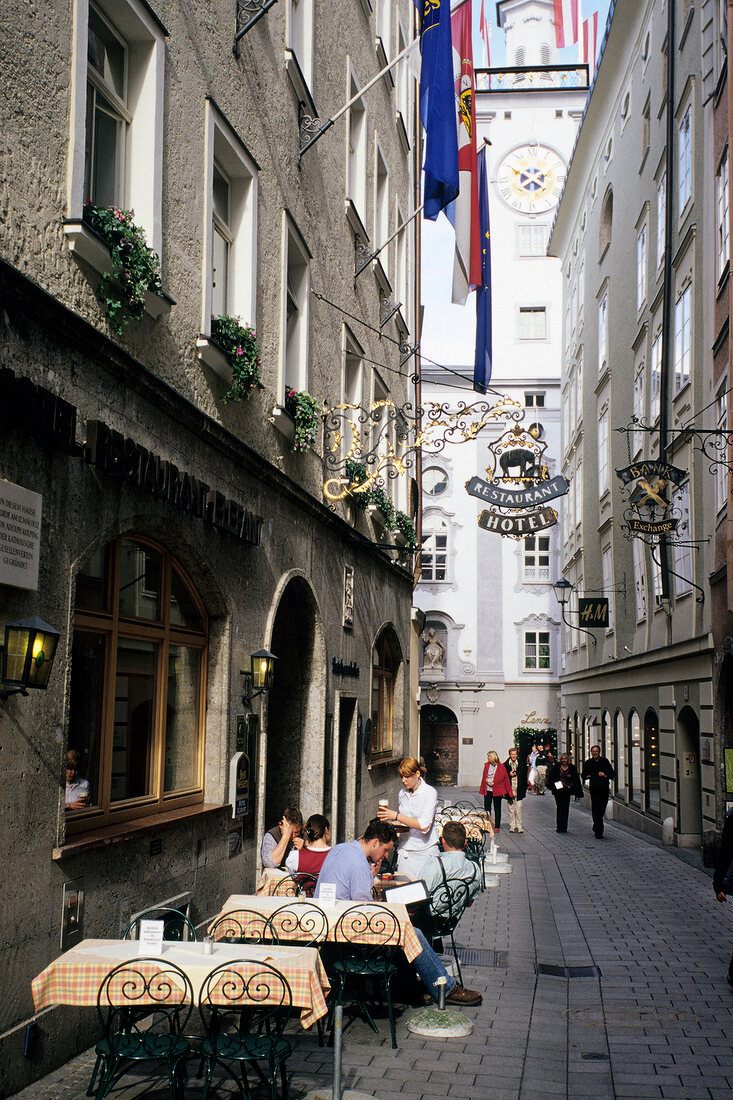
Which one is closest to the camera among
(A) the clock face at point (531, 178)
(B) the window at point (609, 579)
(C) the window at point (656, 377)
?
(C) the window at point (656, 377)

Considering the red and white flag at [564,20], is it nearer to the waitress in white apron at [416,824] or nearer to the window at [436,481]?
the window at [436,481]

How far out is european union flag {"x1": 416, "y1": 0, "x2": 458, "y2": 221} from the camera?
1409cm

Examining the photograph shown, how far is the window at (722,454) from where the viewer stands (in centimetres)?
1698

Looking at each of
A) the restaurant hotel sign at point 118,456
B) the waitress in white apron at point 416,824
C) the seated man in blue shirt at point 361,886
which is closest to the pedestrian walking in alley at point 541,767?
the waitress in white apron at point 416,824

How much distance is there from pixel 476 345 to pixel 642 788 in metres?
11.4

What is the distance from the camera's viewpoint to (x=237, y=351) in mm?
10008

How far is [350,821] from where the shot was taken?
52.1 feet

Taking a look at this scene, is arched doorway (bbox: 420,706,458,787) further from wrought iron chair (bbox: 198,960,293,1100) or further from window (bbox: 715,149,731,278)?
wrought iron chair (bbox: 198,960,293,1100)

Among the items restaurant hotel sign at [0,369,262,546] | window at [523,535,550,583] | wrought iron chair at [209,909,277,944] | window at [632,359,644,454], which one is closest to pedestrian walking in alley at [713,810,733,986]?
wrought iron chair at [209,909,277,944]

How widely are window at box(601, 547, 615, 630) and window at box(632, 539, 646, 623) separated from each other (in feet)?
10.3

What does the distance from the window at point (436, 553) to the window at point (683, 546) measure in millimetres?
28601

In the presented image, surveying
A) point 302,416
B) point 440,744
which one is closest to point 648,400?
point 302,416

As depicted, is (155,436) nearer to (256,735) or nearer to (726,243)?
(256,735)

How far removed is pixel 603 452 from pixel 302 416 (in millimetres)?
21135
